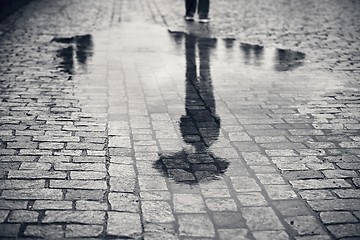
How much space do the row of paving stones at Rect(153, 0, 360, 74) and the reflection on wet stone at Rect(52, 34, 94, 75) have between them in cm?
312

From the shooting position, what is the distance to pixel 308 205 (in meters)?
3.85

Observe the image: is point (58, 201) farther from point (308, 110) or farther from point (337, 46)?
point (337, 46)

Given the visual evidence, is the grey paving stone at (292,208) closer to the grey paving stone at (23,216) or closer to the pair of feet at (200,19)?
the grey paving stone at (23,216)

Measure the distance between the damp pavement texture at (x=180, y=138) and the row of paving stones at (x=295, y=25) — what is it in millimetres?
116

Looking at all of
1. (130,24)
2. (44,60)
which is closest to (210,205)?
(44,60)

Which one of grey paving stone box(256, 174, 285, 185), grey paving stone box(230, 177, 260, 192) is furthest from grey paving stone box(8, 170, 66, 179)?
grey paving stone box(256, 174, 285, 185)

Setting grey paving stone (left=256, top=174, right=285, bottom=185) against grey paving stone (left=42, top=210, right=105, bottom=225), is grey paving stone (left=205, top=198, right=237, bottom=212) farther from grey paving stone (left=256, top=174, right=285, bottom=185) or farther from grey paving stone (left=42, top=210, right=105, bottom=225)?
grey paving stone (left=42, top=210, right=105, bottom=225)

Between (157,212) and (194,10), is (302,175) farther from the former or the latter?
(194,10)

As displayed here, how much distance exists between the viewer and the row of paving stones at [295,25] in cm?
994

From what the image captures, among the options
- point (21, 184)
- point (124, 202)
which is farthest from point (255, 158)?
point (21, 184)

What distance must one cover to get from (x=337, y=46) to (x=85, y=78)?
246 inches

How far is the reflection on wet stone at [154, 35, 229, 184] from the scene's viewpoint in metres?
4.47

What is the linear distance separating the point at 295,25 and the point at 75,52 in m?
7.27

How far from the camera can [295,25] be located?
13648 millimetres
